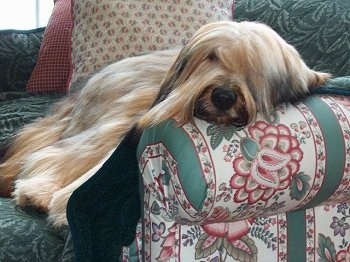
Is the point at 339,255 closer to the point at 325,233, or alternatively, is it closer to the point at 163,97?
the point at 325,233

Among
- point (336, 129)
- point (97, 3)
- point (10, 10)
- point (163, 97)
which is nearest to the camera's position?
point (336, 129)

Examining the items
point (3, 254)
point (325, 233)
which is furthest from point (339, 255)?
point (3, 254)

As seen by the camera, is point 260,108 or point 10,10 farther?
point 10,10

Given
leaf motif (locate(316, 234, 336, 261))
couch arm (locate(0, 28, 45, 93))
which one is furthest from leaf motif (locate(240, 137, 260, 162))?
couch arm (locate(0, 28, 45, 93))

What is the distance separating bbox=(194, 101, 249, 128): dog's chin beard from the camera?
151 centimetres

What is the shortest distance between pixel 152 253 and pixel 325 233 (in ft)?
1.31

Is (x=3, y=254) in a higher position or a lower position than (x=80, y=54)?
lower

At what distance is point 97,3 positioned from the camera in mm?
2443

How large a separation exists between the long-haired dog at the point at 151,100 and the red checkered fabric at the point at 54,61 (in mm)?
366

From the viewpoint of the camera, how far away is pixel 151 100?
6.38 ft

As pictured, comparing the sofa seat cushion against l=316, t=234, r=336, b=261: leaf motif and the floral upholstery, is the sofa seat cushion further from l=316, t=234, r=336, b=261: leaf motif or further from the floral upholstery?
l=316, t=234, r=336, b=261: leaf motif

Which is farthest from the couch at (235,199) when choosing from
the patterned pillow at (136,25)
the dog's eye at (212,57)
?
the patterned pillow at (136,25)

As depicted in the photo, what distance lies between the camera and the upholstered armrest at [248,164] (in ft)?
4.72

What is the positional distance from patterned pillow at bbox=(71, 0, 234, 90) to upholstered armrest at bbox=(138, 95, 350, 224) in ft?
2.84
